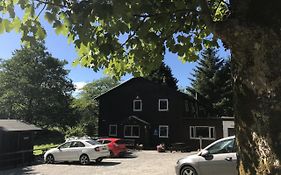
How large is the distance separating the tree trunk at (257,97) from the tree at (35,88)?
55.3m

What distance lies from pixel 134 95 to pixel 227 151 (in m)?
30.9

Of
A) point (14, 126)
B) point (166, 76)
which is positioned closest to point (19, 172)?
point (14, 126)

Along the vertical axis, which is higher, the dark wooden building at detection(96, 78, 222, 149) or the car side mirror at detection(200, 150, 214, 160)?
the dark wooden building at detection(96, 78, 222, 149)

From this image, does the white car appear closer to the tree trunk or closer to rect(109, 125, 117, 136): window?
rect(109, 125, 117, 136): window

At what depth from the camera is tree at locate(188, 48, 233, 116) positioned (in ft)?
171

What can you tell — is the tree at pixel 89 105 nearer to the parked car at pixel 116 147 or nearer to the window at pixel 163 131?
the window at pixel 163 131

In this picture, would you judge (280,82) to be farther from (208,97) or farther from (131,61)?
(208,97)

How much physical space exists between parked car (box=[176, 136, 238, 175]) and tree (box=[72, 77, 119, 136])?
46.7 meters

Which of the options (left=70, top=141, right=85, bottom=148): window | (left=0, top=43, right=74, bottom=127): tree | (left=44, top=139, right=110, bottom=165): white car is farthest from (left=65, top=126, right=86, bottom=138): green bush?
(left=70, top=141, right=85, bottom=148): window

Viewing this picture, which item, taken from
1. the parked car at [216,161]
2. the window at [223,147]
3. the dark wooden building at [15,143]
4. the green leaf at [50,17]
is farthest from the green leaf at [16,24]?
the dark wooden building at [15,143]

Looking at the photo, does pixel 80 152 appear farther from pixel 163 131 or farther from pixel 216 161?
pixel 163 131

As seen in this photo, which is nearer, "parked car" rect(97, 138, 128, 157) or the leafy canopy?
the leafy canopy

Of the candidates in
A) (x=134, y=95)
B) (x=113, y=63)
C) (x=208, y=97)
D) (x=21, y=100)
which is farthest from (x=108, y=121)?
(x=113, y=63)

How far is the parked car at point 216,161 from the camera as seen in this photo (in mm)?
11102
